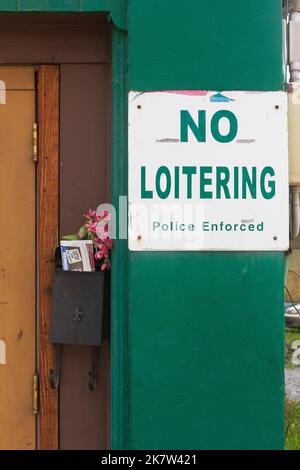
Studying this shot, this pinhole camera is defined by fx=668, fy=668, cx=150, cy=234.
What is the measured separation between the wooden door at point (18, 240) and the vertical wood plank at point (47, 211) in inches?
1.7

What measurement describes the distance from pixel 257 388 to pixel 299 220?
877mm

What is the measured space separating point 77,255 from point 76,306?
0.24 meters

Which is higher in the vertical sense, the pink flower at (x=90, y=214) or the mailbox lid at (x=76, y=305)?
the pink flower at (x=90, y=214)

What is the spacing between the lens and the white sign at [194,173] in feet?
9.66

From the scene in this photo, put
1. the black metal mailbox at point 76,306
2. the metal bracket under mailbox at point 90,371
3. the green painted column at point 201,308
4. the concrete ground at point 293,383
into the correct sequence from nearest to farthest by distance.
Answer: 1. the green painted column at point 201,308
2. the black metal mailbox at point 76,306
3. the metal bracket under mailbox at point 90,371
4. the concrete ground at point 293,383

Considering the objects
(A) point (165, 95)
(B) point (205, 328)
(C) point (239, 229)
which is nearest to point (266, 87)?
(A) point (165, 95)

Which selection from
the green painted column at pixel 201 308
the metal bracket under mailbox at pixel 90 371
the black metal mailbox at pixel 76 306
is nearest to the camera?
the green painted column at pixel 201 308

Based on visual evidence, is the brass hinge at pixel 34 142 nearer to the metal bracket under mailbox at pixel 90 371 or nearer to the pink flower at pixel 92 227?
the pink flower at pixel 92 227

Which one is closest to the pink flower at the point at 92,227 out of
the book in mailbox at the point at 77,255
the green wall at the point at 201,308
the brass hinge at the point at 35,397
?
the book in mailbox at the point at 77,255

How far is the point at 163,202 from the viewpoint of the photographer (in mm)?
2947

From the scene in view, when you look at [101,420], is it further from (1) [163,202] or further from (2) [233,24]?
(2) [233,24]

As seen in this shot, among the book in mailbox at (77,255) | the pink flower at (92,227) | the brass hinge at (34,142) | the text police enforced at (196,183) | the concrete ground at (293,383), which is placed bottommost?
the concrete ground at (293,383)

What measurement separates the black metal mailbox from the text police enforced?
483 millimetres

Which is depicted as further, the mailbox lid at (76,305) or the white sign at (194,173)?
the mailbox lid at (76,305)
